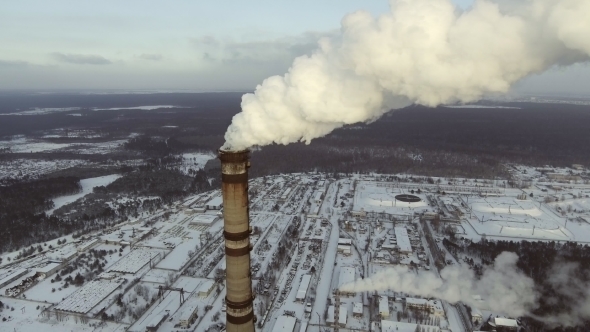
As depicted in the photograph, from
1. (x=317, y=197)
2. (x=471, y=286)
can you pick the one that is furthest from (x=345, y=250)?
(x=317, y=197)

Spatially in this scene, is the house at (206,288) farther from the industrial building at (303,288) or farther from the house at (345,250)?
the house at (345,250)

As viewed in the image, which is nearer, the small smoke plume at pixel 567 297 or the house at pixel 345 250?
the small smoke plume at pixel 567 297

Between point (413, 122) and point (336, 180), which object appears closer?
point (336, 180)

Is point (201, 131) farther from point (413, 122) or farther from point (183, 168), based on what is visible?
point (413, 122)

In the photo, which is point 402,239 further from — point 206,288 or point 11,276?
point 11,276

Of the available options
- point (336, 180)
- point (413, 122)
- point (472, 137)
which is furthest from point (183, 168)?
point (413, 122)

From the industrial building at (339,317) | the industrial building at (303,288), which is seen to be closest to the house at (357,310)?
the industrial building at (339,317)
